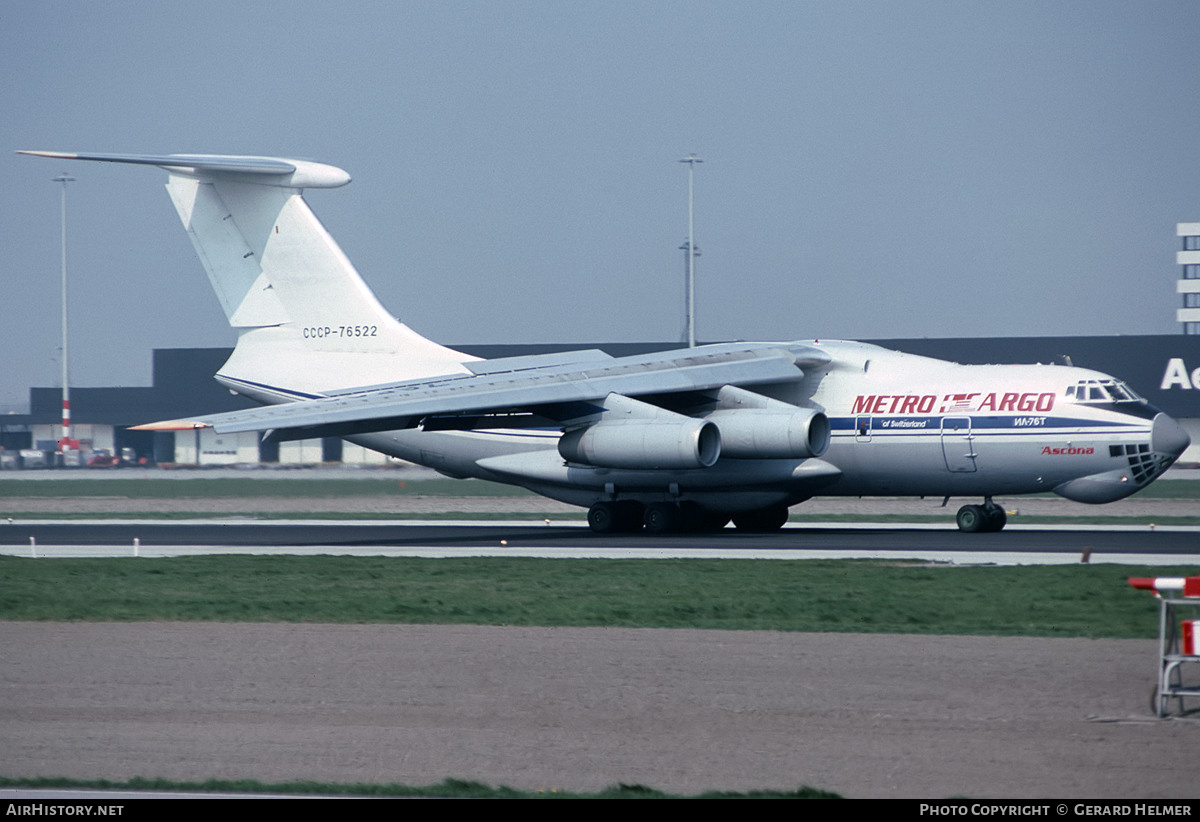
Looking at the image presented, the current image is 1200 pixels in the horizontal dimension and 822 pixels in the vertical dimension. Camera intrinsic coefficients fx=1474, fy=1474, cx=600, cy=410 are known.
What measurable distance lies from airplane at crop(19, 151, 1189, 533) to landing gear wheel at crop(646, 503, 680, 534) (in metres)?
0.04

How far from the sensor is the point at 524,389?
2539 cm

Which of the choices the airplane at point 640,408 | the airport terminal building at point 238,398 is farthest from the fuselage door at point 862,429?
the airport terminal building at point 238,398

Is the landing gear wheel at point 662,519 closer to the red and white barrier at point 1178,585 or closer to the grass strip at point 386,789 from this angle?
the red and white barrier at point 1178,585

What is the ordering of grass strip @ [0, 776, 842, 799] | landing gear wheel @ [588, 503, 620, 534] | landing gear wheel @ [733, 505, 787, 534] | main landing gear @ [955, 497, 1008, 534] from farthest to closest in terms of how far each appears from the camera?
1. landing gear wheel @ [733, 505, 787, 534]
2. landing gear wheel @ [588, 503, 620, 534]
3. main landing gear @ [955, 497, 1008, 534]
4. grass strip @ [0, 776, 842, 799]

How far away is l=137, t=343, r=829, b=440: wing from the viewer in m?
24.2

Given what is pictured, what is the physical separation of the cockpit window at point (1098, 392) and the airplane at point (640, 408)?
3 centimetres

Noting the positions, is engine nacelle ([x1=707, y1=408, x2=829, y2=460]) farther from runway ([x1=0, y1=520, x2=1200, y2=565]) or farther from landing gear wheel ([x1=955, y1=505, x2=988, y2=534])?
landing gear wheel ([x1=955, y1=505, x2=988, y2=534])

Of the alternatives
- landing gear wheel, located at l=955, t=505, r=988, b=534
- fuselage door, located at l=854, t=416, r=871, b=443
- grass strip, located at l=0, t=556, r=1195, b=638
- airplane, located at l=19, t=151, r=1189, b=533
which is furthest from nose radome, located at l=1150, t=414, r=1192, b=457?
grass strip, located at l=0, t=556, r=1195, b=638

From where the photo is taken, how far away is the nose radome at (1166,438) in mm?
24094

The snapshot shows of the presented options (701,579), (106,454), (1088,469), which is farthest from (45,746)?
(106,454)

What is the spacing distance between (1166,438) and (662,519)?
8668mm

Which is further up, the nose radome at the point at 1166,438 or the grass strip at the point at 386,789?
the nose radome at the point at 1166,438

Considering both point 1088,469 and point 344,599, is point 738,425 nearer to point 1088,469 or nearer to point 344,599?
point 1088,469

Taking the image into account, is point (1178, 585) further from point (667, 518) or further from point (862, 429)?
point (667, 518)
